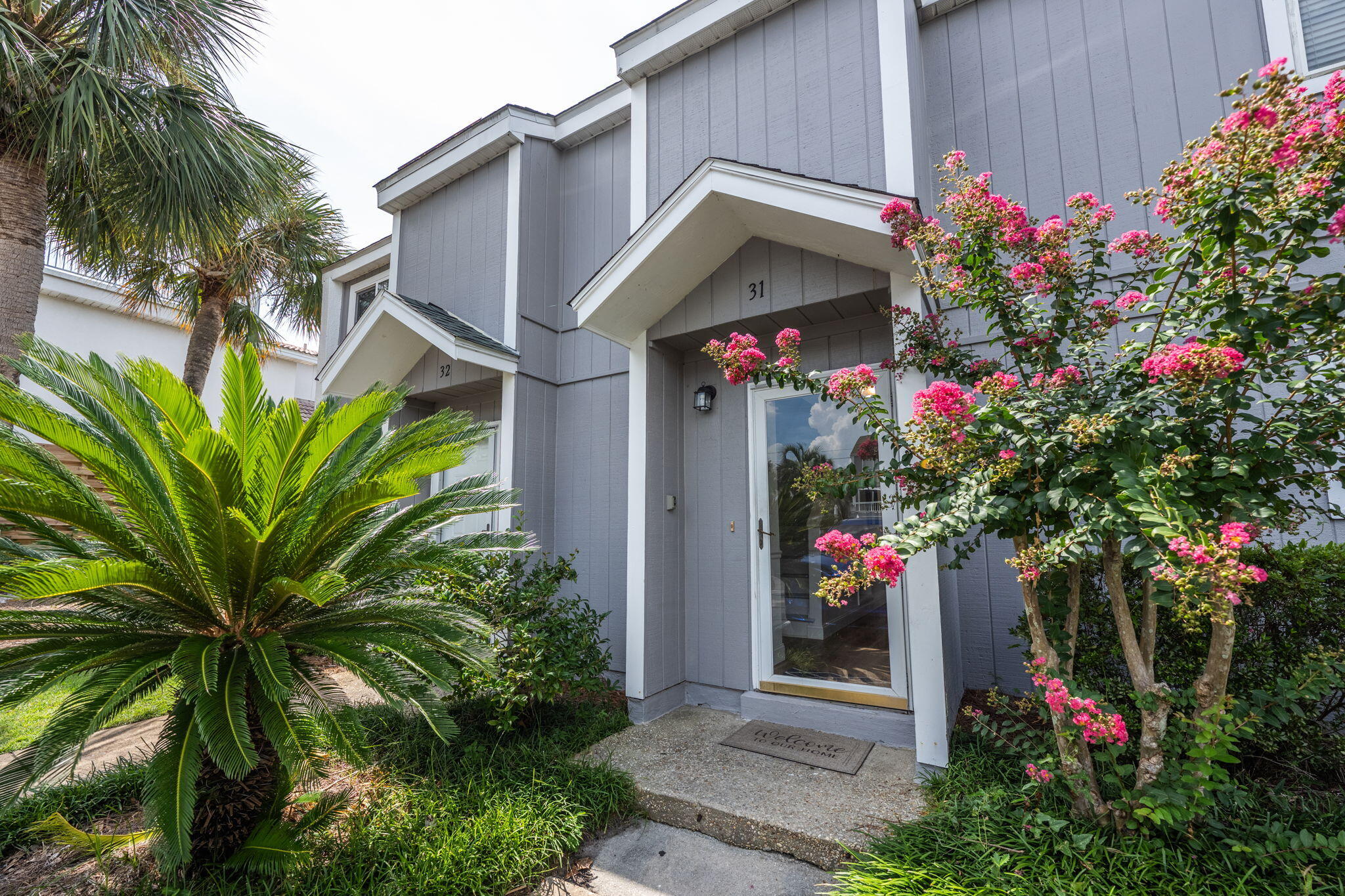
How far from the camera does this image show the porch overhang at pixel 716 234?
3.33 metres

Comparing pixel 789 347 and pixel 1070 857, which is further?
pixel 789 347

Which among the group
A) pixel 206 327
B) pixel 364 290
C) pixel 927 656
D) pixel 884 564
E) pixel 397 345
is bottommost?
pixel 927 656

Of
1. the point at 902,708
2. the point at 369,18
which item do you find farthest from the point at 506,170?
the point at 902,708

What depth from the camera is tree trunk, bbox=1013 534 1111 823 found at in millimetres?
2256

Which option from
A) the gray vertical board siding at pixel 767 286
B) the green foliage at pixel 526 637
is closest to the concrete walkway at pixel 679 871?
the green foliage at pixel 526 637

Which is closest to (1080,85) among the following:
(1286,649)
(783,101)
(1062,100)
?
(1062,100)

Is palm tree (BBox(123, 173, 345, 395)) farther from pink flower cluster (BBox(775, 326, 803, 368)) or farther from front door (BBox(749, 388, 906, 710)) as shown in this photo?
pink flower cluster (BBox(775, 326, 803, 368))

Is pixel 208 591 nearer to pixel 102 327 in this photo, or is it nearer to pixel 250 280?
pixel 250 280

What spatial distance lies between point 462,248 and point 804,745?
523 cm

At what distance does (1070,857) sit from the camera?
2115mm

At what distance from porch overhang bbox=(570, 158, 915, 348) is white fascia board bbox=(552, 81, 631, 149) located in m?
2.06

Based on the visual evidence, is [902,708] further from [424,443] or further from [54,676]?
[54,676]

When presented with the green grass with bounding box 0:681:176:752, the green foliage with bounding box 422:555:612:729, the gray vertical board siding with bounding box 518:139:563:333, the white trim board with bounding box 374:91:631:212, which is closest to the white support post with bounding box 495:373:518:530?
the gray vertical board siding with bounding box 518:139:563:333

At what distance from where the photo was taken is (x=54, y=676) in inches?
87.6
